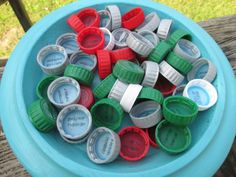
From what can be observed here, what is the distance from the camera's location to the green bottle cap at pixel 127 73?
0.76m

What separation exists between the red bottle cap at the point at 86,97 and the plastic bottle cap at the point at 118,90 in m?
0.05

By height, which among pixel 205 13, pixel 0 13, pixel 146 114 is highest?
pixel 146 114

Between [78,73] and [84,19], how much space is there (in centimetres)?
18

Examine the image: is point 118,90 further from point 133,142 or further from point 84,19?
point 84,19

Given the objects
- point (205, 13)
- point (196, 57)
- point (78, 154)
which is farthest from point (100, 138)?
point (205, 13)

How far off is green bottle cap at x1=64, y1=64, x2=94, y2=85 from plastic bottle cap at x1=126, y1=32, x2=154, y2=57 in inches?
4.2

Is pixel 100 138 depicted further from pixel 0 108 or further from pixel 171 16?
pixel 171 16

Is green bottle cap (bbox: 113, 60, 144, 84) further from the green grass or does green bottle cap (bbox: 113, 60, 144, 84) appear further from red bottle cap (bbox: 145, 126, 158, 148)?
the green grass

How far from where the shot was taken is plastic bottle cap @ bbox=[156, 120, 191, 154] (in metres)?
0.73

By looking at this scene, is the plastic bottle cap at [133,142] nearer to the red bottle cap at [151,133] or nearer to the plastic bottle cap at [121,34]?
the red bottle cap at [151,133]

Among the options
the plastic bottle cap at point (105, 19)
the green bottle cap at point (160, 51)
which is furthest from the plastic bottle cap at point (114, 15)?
the green bottle cap at point (160, 51)

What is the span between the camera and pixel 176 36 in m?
0.83

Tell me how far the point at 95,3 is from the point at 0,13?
894 mm

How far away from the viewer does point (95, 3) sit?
90 cm
